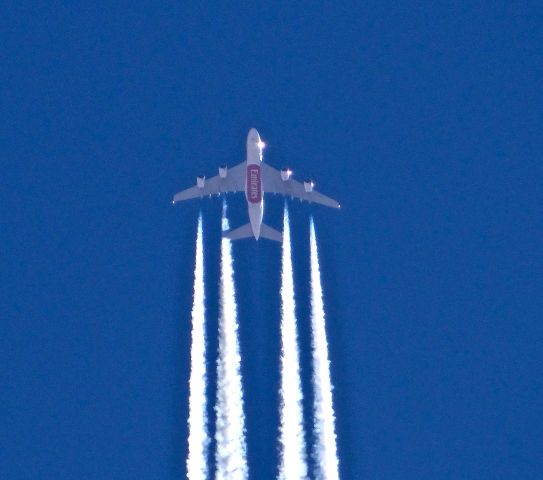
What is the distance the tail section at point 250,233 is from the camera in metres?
42.8

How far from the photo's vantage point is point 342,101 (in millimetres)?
47219

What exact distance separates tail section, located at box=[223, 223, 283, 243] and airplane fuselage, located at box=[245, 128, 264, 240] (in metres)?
0.27

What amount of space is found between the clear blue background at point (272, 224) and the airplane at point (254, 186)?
0.91 meters

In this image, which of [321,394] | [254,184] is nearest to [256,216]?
[254,184]

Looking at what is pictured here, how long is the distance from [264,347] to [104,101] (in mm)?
16709

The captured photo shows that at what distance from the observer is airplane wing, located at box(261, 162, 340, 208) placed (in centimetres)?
4453

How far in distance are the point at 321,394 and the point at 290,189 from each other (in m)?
11.3

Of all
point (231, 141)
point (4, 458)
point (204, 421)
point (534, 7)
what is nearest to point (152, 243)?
point (231, 141)

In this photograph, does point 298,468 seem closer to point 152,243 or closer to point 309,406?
point 309,406

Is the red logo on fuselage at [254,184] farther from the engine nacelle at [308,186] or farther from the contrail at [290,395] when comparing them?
the contrail at [290,395]

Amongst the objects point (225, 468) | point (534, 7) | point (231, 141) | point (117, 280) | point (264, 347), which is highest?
point (534, 7)

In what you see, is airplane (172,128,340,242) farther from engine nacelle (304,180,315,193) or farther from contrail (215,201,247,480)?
contrail (215,201,247,480)

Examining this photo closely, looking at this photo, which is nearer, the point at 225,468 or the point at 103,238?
the point at 225,468

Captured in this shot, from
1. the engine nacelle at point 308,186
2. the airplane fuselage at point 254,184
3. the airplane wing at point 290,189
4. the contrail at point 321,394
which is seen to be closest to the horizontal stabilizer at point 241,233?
the airplane fuselage at point 254,184
